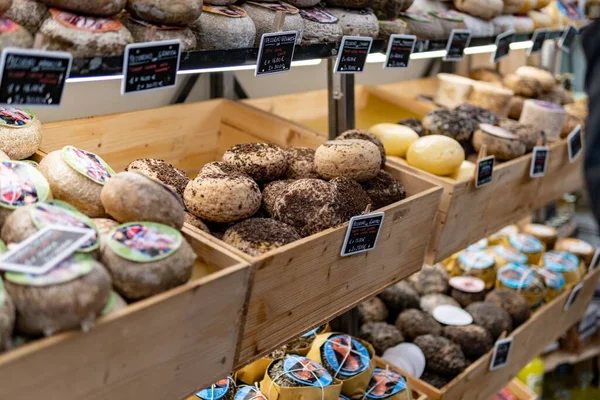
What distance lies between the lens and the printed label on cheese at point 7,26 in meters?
1.08

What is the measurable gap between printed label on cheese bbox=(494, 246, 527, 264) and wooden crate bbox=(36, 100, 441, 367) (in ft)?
3.93

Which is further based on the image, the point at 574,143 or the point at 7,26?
the point at 574,143

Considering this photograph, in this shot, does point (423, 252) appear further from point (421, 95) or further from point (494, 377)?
point (421, 95)

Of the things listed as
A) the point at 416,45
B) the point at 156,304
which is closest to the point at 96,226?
the point at 156,304

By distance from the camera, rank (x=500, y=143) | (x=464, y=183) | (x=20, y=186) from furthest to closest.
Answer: (x=500, y=143) → (x=464, y=183) → (x=20, y=186)

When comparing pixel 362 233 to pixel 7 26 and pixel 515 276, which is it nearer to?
pixel 7 26

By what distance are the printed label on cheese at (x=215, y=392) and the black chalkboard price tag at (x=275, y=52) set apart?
0.75 m

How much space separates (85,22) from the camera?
3.84ft

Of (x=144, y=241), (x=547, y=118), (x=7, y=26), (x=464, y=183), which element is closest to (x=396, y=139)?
(x=464, y=183)

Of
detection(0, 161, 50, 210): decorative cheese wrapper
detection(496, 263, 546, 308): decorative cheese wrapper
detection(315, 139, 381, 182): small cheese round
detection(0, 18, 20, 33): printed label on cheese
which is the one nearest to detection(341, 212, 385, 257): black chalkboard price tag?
detection(315, 139, 381, 182): small cheese round

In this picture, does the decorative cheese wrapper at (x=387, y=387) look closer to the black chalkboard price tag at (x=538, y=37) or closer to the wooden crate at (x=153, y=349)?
the wooden crate at (x=153, y=349)

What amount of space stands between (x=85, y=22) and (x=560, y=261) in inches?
96.9

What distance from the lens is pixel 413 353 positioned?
2.20 meters

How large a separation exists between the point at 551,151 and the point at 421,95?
804 millimetres
